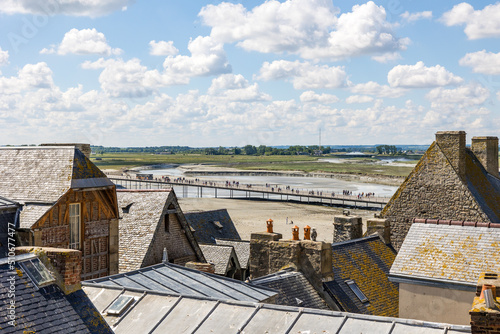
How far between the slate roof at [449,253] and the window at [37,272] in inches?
377

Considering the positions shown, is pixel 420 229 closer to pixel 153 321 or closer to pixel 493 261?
pixel 493 261

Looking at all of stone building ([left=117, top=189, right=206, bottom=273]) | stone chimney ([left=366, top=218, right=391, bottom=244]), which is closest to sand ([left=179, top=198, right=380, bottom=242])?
stone chimney ([left=366, top=218, right=391, bottom=244])

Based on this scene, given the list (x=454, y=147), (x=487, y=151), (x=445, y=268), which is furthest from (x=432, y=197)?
(x=445, y=268)

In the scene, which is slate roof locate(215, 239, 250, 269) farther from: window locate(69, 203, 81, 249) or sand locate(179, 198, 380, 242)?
sand locate(179, 198, 380, 242)

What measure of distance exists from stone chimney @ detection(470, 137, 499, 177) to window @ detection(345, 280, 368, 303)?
14339 millimetres

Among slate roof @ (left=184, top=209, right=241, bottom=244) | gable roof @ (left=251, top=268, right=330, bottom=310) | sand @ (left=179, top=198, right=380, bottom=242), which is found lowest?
sand @ (left=179, top=198, right=380, bottom=242)

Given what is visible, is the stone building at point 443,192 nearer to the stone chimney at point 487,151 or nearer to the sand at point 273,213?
the stone chimney at point 487,151

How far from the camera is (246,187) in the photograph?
102688mm

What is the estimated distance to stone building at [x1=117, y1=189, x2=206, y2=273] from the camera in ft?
63.3

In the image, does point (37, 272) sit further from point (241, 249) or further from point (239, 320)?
point (241, 249)

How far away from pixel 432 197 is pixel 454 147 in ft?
7.45

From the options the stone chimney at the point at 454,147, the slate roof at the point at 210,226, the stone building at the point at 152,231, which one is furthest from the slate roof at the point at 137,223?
the stone chimney at the point at 454,147

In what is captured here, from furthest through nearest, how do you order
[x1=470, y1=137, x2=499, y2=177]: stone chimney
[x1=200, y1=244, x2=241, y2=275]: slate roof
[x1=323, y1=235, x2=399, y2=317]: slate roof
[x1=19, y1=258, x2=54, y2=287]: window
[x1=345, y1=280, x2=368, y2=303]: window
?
1. [x1=470, y1=137, x2=499, y2=177]: stone chimney
2. [x1=200, y1=244, x2=241, y2=275]: slate roof
3. [x1=345, y1=280, x2=368, y2=303]: window
4. [x1=323, y1=235, x2=399, y2=317]: slate roof
5. [x1=19, y1=258, x2=54, y2=287]: window

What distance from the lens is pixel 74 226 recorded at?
16.7 meters
